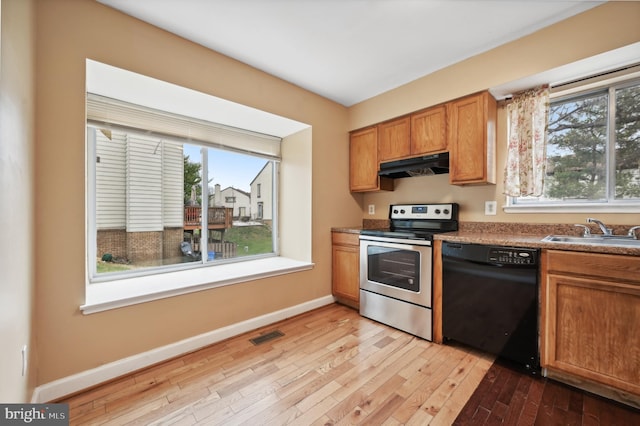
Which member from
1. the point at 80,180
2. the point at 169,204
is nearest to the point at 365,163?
the point at 169,204

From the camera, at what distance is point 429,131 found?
2600mm

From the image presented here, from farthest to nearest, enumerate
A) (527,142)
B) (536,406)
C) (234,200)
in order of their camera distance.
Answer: (234,200)
(527,142)
(536,406)

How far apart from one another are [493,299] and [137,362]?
2618 mm

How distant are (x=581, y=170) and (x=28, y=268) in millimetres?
3830

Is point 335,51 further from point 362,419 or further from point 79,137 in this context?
point 362,419

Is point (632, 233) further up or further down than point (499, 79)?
further down

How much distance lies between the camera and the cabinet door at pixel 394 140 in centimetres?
279

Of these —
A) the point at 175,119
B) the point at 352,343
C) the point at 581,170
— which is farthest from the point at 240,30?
the point at 581,170

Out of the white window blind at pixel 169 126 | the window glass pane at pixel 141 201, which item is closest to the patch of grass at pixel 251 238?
the window glass pane at pixel 141 201

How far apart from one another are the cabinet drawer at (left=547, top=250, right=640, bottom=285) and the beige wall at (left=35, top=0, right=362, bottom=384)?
2413mm

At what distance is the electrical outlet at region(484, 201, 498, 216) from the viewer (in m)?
2.42

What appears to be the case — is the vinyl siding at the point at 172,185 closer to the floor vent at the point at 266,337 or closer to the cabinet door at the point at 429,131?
the floor vent at the point at 266,337

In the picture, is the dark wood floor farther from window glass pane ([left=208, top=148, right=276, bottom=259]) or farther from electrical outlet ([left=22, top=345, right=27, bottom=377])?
window glass pane ([left=208, top=148, right=276, bottom=259])

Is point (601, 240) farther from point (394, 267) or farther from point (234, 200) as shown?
point (234, 200)
